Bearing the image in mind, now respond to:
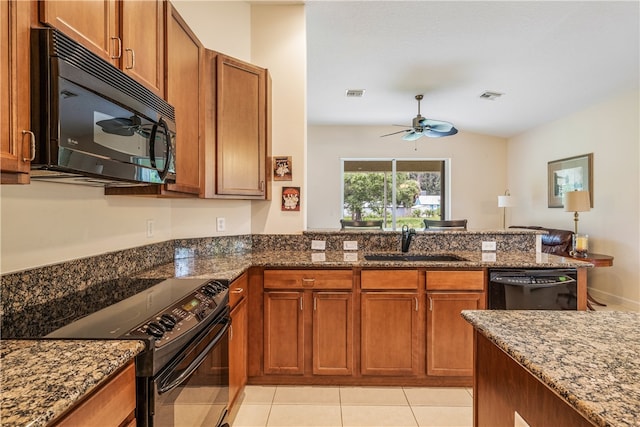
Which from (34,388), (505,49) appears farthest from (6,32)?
(505,49)

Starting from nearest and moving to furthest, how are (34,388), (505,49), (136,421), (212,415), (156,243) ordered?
(34,388), (136,421), (212,415), (156,243), (505,49)

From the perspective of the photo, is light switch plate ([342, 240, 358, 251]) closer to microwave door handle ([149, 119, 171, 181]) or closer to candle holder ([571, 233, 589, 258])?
microwave door handle ([149, 119, 171, 181])

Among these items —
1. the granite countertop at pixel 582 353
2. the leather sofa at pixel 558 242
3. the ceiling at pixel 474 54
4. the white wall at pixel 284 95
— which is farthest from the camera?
the leather sofa at pixel 558 242

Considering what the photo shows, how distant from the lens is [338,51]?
3.44 meters

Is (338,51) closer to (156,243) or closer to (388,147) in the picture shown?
(156,243)

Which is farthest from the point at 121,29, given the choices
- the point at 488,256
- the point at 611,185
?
the point at 611,185

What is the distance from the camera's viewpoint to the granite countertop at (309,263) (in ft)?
6.61

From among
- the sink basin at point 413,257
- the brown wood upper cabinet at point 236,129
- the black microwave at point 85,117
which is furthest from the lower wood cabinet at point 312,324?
the black microwave at point 85,117

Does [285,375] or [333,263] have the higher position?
[333,263]

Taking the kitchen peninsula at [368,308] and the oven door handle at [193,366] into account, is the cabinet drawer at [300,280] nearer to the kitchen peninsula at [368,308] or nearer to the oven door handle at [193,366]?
the kitchen peninsula at [368,308]

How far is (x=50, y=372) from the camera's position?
812 mm

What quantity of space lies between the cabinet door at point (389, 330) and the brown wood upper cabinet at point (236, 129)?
117 cm

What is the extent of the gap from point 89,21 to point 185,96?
775mm

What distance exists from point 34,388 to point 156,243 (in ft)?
5.31
